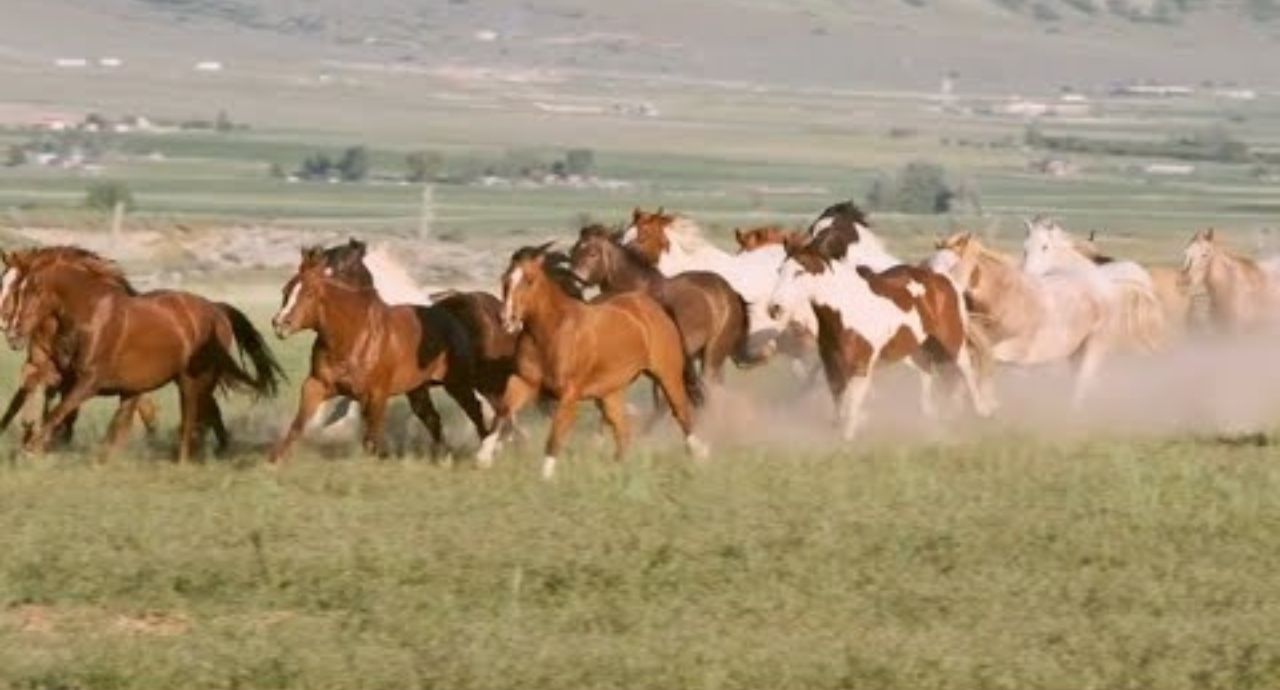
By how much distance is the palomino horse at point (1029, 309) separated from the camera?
2538cm

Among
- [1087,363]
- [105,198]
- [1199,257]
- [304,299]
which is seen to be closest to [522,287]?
[304,299]

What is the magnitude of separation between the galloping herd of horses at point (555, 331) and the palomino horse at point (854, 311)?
1cm

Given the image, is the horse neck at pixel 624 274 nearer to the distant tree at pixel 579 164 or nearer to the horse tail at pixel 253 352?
the horse tail at pixel 253 352

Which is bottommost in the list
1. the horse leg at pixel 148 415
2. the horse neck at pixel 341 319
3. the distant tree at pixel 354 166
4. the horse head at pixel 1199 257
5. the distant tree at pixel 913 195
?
the distant tree at pixel 354 166

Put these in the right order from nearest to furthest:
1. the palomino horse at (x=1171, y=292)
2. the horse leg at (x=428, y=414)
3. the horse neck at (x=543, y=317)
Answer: the horse neck at (x=543, y=317)
the horse leg at (x=428, y=414)
the palomino horse at (x=1171, y=292)

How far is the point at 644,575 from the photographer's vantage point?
1504 centimetres

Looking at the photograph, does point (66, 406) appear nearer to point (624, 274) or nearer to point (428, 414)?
point (428, 414)

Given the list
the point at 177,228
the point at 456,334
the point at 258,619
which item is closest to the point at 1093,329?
the point at 456,334

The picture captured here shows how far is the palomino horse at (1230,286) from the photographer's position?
96.0 ft

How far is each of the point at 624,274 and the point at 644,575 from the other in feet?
24.2

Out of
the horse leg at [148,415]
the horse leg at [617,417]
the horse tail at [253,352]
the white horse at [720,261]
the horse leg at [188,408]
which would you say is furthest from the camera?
the white horse at [720,261]

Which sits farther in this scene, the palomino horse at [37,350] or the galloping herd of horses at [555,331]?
the galloping herd of horses at [555,331]

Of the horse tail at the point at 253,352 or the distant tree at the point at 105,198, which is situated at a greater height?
the horse tail at the point at 253,352

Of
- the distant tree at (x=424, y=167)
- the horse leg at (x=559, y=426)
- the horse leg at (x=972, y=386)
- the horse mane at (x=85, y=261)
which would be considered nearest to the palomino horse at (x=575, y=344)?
the horse leg at (x=559, y=426)
